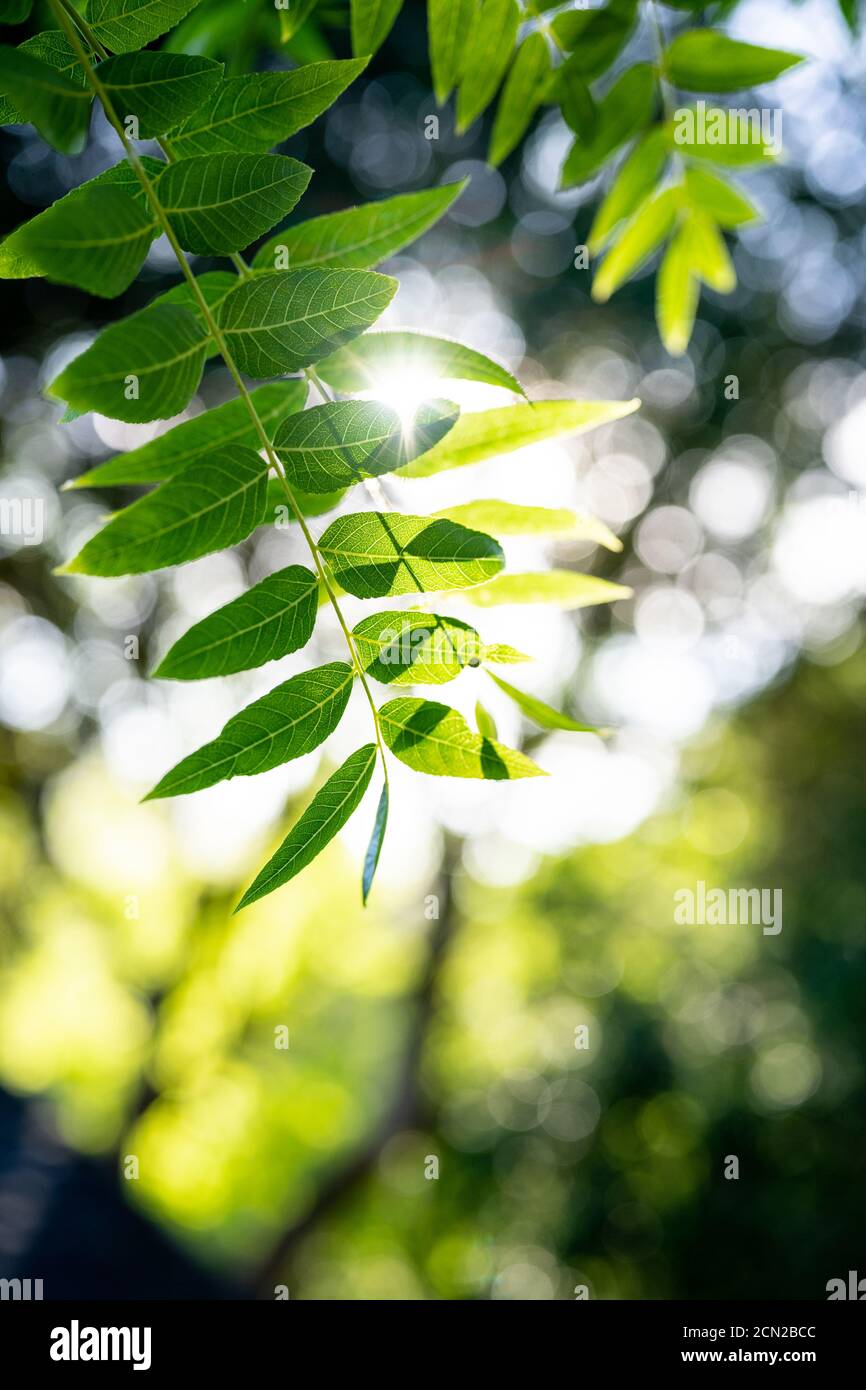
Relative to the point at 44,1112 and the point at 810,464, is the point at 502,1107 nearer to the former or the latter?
the point at 44,1112

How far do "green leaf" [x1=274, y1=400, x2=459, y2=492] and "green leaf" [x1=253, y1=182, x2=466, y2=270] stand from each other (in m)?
0.14

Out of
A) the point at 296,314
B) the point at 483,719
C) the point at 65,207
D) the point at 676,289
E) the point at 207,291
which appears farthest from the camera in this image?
the point at 676,289

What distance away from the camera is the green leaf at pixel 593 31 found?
1078mm

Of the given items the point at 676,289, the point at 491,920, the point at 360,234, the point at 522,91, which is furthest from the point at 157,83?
the point at 491,920

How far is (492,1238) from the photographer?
9695 millimetres

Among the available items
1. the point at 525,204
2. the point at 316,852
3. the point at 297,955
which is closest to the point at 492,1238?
the point at 297,955

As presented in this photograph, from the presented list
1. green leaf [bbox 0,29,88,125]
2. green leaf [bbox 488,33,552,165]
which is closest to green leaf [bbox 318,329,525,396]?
green leaf [bbox 0,29,88,125]

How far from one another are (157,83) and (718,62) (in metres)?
0.91

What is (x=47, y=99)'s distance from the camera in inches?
20.5

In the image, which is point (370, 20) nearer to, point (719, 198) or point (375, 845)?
point (719, 198)

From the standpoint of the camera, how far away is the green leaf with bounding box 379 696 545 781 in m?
0.66

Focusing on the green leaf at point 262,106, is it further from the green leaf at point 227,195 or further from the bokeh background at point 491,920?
the bokeh background at point 491,920

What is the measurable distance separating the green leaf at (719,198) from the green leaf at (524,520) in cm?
84

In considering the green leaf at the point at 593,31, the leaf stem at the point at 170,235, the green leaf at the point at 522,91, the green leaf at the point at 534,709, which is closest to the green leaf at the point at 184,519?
the leaf stem at the point at 170,235
